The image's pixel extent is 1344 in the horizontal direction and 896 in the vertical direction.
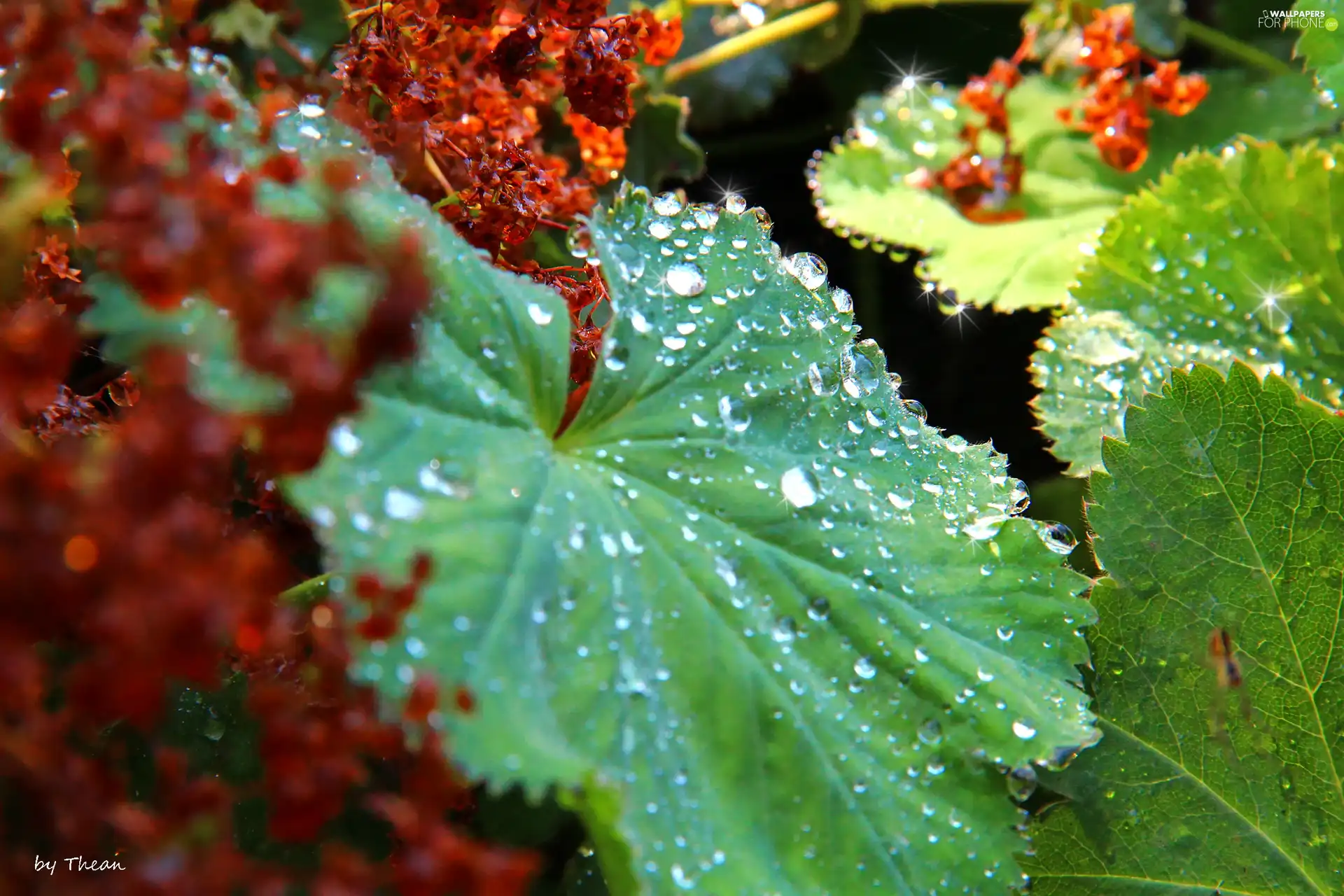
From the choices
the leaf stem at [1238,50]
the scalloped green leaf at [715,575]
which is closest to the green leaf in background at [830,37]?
the leaf stem at [1238,50]

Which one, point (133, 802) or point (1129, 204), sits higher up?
point (1129, 204)

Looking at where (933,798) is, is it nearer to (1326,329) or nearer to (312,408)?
(312,408)

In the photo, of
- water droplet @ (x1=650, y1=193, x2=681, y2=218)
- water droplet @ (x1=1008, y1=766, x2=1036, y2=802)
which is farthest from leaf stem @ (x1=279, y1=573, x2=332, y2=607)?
water droplet @ (x1=1008, y1=766, x2=1036, y2=802)

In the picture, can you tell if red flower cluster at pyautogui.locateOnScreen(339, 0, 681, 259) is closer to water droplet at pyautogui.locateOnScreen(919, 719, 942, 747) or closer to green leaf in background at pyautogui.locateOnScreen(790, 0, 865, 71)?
water droplet at pyautogui.locateOnScreen(919, 719, 942, 747)

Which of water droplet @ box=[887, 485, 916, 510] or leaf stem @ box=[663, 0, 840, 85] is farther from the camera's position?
leaf stem @ box=[663, 0, 840, 85]

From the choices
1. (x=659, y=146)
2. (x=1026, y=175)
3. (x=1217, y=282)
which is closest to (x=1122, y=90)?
(x=1026, y=175)

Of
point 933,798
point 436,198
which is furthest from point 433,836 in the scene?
point 436,198

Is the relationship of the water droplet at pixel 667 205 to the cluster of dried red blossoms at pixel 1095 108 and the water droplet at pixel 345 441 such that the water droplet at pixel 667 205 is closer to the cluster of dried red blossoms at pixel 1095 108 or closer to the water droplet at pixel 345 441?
the water droplet at pixel 345 441
